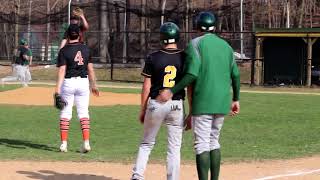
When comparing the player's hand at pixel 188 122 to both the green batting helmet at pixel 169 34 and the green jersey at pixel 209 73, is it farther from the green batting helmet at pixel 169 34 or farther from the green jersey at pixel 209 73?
the green batting helmet at pixel 169 34

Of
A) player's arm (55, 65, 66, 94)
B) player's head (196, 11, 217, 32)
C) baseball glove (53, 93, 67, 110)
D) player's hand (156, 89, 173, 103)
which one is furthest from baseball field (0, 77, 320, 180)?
player's head (196, 11, 217, 32)

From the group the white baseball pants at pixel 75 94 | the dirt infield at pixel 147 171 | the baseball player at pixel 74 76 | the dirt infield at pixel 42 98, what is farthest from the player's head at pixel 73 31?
the dirt infield at pixel 42 98

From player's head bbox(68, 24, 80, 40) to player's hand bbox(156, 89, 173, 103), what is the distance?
130 inches

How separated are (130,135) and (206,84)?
6080mm

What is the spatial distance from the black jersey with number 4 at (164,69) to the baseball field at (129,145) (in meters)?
1.75

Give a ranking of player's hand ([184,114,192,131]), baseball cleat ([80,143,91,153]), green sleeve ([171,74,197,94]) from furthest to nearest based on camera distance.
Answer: baseball cleat ([80,143,91,153]) → player's hand ([184,114,192,131]) → green sleeve ([171,74,197,94])

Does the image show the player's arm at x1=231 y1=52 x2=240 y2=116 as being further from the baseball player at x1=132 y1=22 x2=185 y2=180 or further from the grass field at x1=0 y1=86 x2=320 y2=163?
the grass field at x1=0 y1=86 x2=320 y2=163

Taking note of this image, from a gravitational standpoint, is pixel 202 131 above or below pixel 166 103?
below

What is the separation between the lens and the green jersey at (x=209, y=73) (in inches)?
256

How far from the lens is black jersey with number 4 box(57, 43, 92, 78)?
31.1 feet

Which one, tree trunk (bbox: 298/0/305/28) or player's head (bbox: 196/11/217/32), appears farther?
tree trunk (bbox: 298/0/305/28)

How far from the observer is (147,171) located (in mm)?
8344

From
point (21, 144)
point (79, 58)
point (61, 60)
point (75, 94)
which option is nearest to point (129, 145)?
point (75, 94)

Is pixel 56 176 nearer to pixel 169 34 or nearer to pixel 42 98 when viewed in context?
pixel 169 34
